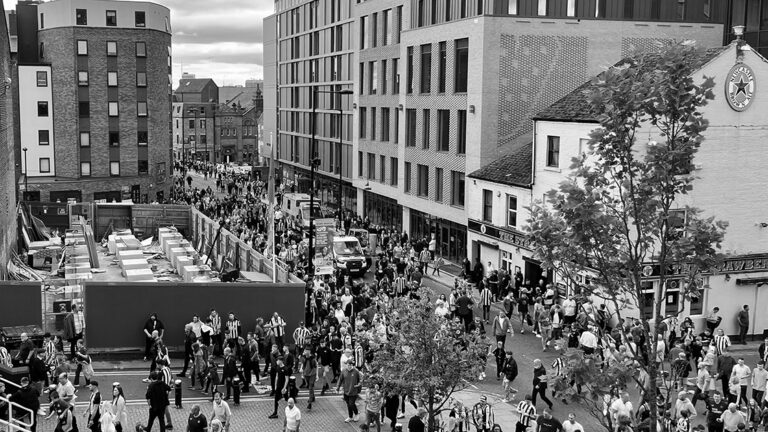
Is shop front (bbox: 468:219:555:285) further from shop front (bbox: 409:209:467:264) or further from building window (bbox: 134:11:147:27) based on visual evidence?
building window (bbox: 134:11:147:27)

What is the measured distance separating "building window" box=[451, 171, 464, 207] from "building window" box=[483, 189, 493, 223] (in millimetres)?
3635

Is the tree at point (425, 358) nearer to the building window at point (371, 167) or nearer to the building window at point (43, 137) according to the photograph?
the building window at point (371, 167)

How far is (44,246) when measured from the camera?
4700 cm

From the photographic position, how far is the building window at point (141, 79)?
240 ft

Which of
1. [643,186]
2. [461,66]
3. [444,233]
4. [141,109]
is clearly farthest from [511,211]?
[141,109]

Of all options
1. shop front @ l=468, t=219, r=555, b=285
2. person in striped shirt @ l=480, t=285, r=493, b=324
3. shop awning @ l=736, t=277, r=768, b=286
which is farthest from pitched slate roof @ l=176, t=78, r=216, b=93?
shop awning @ l=736, t=277, r=768, b=286

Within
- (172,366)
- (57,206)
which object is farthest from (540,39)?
(57,206)

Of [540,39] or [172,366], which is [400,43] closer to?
[540,39]

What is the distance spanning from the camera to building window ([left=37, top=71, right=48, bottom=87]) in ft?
231

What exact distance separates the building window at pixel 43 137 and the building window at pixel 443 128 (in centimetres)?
3772

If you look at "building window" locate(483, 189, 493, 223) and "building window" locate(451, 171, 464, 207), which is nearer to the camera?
"building window" locate(483, 189, 493, 223)

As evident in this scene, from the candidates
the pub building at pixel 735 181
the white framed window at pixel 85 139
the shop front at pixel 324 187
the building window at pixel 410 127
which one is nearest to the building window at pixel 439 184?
the building window at pixel 410 127

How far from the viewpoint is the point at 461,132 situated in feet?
149

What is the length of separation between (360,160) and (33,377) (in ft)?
134
